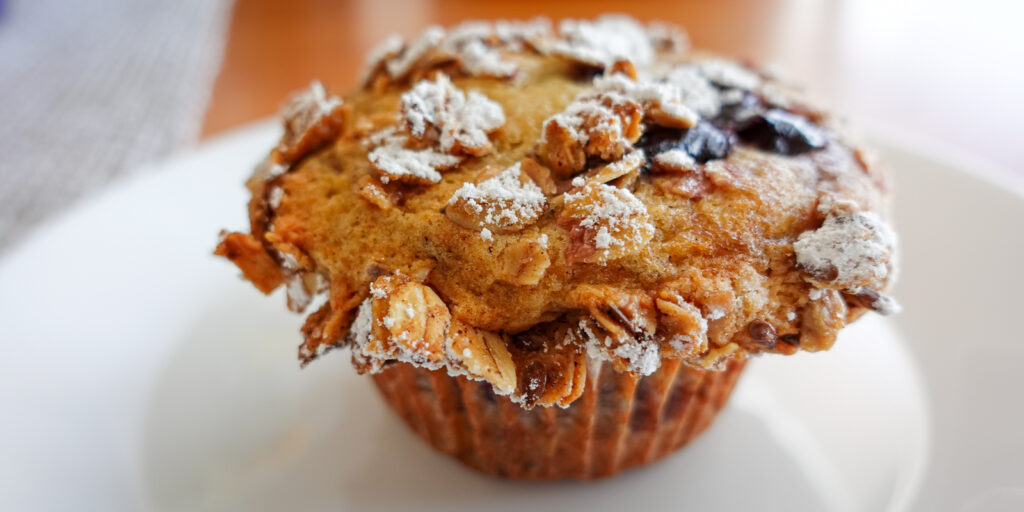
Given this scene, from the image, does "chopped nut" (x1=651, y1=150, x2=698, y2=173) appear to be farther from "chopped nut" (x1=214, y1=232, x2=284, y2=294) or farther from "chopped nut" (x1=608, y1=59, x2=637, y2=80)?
"chopped nut" (x1=214, y1=232, x2=284, y2=294)

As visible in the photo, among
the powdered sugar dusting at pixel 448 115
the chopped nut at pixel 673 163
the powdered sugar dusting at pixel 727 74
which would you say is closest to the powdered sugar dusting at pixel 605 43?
the powdered sugar dusting at pixel 727 74

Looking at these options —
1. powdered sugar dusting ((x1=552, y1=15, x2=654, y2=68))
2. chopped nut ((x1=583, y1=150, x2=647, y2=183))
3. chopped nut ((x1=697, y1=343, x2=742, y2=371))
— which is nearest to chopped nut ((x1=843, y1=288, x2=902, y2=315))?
chopped nut ((x1=697, y1=343, x2=742, y2=371))

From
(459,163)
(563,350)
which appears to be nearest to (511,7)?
(459,163)

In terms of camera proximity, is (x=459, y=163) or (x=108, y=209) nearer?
(x=459, y=163)

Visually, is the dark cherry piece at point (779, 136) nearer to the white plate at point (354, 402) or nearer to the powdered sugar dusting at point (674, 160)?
the powdered sugar dusting at point (674, 160)

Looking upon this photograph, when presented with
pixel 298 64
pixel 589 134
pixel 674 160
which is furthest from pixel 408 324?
pixel 298 64

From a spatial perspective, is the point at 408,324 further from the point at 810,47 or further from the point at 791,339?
the point at 810,47

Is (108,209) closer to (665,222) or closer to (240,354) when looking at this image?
(240,354)
